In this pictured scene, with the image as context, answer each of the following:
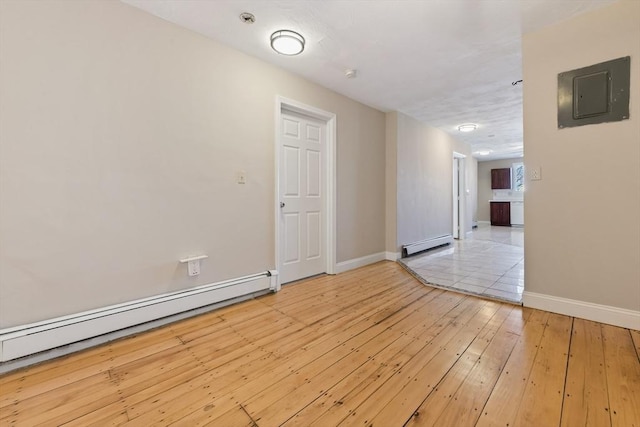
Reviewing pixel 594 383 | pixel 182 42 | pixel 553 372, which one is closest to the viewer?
pixel 594 383

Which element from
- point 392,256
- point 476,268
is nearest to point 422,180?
point 392,256

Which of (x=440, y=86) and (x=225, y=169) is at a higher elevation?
(x=440, y=86)

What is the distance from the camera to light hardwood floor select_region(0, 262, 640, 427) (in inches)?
49.2

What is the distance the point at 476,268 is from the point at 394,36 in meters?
3.20

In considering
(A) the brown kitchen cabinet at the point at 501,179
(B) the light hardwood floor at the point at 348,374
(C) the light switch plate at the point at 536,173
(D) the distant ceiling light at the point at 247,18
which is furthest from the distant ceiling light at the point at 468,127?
(A) the brown kitchen cabinet at the point at 501,179

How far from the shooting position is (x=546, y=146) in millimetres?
2387

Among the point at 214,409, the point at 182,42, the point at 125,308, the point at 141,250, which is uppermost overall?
the point at 182,42

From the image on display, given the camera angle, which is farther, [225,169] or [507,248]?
[507,248]

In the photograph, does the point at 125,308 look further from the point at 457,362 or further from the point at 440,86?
the point at 440,86

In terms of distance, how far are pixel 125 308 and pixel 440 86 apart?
4.14 meters

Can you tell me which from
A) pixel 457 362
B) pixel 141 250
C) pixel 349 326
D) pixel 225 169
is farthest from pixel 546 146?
pixel 141 250

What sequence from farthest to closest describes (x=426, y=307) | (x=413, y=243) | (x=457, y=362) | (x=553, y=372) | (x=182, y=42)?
(x=413, y=243) < (x=426, y=307) < (x=182, y=42) < (x=457, y=362) < (x=553, y=372)

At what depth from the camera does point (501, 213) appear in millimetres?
9758

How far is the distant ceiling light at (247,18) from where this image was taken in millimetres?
2159
